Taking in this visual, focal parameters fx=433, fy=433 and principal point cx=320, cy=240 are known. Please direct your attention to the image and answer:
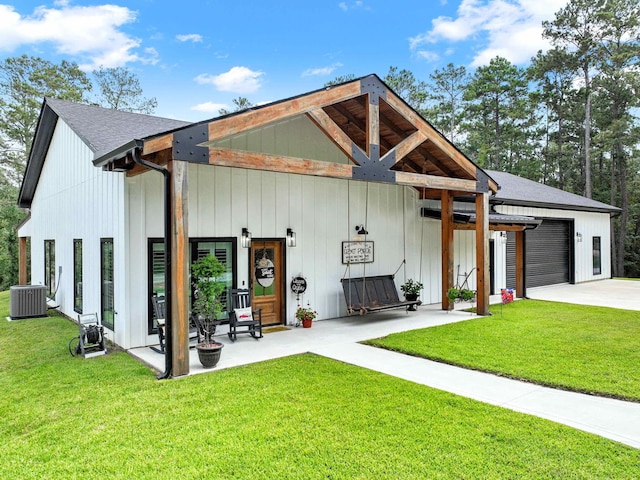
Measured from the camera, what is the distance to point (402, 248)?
10695 mm

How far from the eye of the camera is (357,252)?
383 inches

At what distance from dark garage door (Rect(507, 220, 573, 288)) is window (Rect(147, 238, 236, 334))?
31.1ft

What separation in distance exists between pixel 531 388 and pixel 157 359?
4.84 metres

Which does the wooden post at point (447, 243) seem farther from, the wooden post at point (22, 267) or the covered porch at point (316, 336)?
the wooden post at point (22, 267)

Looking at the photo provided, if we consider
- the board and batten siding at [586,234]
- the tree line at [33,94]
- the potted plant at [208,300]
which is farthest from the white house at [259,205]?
the tree line at [33,94]

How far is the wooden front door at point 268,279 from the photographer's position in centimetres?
830

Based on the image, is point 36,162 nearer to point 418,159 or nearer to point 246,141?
point 246,141

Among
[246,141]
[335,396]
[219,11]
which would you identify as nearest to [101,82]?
[219,11]

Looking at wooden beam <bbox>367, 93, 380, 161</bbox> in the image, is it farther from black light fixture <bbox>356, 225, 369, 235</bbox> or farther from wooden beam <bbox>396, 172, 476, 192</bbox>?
black light fixture <bbox>356, 225, 369, 235</bbox>

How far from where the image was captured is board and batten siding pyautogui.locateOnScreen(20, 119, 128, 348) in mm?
6945

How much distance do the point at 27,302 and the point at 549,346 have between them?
35.5 ft

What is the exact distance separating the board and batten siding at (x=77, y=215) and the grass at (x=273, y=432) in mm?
2327

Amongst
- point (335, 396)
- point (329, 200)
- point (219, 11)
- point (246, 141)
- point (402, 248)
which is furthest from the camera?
point (219, 11)

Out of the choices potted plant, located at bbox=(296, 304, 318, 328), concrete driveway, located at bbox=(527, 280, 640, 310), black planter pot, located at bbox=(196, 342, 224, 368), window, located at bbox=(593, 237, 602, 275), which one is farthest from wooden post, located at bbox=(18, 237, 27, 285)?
window, located at bbox=(593, 237, 602, 275)
